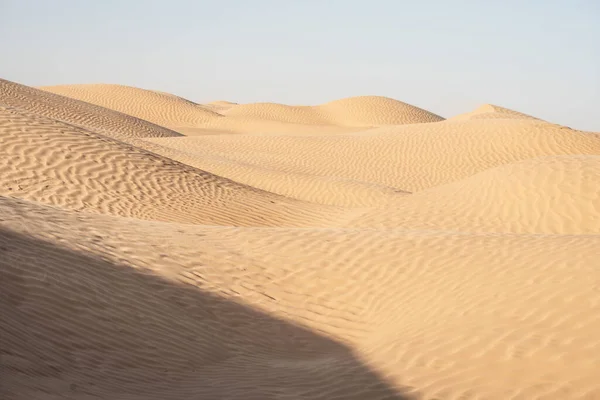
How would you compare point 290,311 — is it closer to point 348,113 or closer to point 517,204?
point 517,204

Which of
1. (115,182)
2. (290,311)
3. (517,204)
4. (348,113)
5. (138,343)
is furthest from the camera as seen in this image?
(348,113)

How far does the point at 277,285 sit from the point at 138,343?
8.25ft

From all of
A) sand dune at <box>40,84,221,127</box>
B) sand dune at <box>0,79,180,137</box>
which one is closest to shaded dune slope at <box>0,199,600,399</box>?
sand dune at <box>0,79,180,137</box>

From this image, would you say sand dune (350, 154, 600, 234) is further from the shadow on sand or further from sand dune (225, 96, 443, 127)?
sand dune (225, 96, 443, 127)

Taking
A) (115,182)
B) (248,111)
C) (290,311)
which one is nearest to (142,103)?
(248,111)

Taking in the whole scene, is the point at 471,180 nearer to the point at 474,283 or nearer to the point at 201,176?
the point at 201,176

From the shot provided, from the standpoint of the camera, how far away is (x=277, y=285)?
28.3ft

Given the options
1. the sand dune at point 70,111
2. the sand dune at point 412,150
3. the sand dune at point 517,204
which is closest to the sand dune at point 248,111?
the sand dune at point 70,111

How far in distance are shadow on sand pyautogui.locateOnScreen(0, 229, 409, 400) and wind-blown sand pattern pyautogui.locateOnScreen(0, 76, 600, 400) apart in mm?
21

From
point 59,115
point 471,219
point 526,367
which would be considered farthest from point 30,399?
point 59,115

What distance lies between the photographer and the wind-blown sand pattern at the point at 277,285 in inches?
214

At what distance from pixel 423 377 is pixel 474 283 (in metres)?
2.34

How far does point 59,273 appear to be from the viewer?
697 cm

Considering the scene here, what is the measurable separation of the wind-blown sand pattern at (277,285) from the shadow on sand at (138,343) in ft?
0.07
